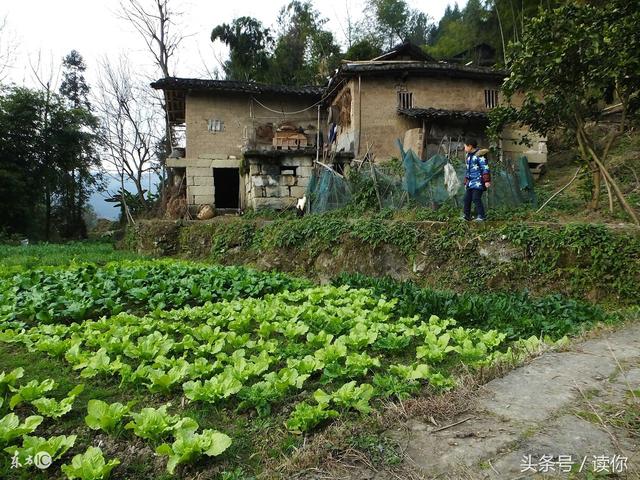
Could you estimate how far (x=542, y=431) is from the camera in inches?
99.7

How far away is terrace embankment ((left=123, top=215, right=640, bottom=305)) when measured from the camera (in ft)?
22.5

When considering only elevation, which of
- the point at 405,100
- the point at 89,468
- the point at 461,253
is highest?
the point at 405,100

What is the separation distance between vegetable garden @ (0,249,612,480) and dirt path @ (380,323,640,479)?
0.46 meters

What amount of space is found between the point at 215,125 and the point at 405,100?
353 inches

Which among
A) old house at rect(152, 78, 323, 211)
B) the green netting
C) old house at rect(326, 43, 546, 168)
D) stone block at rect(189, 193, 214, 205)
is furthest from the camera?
stone block at rect(189, 193, 214, 205)

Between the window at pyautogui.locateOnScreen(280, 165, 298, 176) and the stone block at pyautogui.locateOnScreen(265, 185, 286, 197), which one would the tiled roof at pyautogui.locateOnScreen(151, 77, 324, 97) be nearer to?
the window at pyautogui.locateOnScreen(280, 165, 298, 176)

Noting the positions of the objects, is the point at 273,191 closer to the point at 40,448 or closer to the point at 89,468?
A: the point at 40,448

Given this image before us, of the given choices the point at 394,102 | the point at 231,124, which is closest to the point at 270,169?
the point at 231,124

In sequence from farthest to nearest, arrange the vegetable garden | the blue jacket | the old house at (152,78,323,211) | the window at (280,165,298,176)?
the old house at (152,78,323,211) < the window at (280,165,298,176) < the blue jacket < the vegetable garden

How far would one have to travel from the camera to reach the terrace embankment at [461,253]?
686 centimetres

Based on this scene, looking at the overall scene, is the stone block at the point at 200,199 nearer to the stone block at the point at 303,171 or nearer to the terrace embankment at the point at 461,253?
the stone block at the point at 303,171

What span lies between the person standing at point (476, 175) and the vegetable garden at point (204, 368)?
300cm

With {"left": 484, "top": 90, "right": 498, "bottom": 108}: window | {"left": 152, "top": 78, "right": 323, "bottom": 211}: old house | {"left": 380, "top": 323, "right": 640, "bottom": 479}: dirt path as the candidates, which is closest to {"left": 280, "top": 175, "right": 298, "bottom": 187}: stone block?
{"left": 152, "top": 78, "right": 323, "bottom": 211}: old house

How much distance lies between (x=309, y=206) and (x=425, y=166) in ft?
14.1
